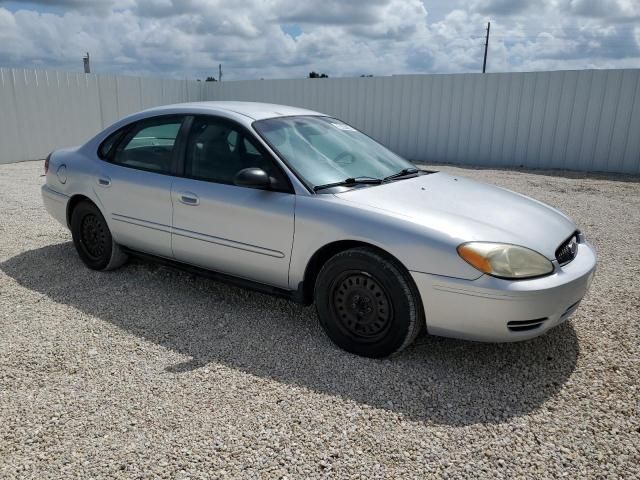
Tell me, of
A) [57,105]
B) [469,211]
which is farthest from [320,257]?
[57,105]

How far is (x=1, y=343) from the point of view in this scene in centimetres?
357

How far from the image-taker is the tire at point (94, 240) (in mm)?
4777

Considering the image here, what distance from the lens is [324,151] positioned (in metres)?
3.88

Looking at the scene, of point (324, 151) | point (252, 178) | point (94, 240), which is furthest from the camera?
point (94, 240)

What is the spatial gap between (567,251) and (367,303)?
4.41 ft

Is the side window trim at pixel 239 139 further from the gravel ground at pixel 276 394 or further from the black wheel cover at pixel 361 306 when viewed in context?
the gravel ground at pixel 276 394

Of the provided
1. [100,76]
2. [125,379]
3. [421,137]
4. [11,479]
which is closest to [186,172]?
[125,379]

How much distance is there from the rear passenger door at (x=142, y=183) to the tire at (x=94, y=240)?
0.17 m

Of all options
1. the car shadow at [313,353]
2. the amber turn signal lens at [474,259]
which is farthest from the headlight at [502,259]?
the car shadow at [313,353]

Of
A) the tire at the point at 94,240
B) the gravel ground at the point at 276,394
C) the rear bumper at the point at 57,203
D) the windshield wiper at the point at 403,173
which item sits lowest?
the gravel ground at the point at 276,394

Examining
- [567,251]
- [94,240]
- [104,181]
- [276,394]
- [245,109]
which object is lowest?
[276,394]

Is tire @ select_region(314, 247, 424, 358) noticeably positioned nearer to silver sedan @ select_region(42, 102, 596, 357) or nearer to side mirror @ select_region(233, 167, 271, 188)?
silver sedan @ select_region(42, 102, 596, 357)

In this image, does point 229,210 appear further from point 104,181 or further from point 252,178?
point 104,181

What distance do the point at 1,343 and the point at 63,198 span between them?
6.06 ft
